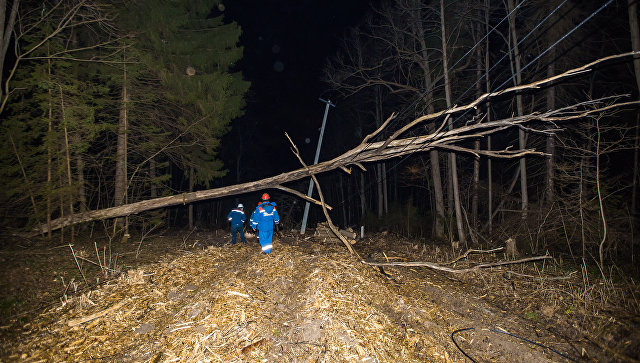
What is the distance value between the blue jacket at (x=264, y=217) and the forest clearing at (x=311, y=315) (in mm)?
1382

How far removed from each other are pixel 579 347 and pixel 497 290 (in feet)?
Answer: 6.43

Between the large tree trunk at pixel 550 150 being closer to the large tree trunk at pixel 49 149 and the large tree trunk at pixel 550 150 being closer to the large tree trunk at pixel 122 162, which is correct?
the large tree trunk at pixel 122 162

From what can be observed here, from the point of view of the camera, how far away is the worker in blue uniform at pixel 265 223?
26.1ft

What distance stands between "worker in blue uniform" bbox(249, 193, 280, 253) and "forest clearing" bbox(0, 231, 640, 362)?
3.74ft

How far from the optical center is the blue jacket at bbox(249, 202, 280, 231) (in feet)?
26.4

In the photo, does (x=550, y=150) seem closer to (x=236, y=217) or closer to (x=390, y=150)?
(x=390, y=150)

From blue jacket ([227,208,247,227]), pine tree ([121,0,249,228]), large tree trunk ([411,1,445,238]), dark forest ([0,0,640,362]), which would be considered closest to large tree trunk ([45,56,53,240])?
dark forest ([0,0,640,362])

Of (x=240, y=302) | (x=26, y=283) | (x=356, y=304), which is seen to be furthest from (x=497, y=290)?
(x=26, y=283)

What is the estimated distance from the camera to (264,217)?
8.12 meters

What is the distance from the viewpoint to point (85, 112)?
7930 millimetres

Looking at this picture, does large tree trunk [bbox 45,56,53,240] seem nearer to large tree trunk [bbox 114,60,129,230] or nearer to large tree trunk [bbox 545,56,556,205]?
large tree trunk [bbox 114,60,129,230]

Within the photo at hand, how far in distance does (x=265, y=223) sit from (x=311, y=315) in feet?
12.8

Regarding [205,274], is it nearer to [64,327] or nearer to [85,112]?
[64,327]

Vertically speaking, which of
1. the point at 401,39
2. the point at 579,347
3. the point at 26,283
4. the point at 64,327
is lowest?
the point at 579,347
